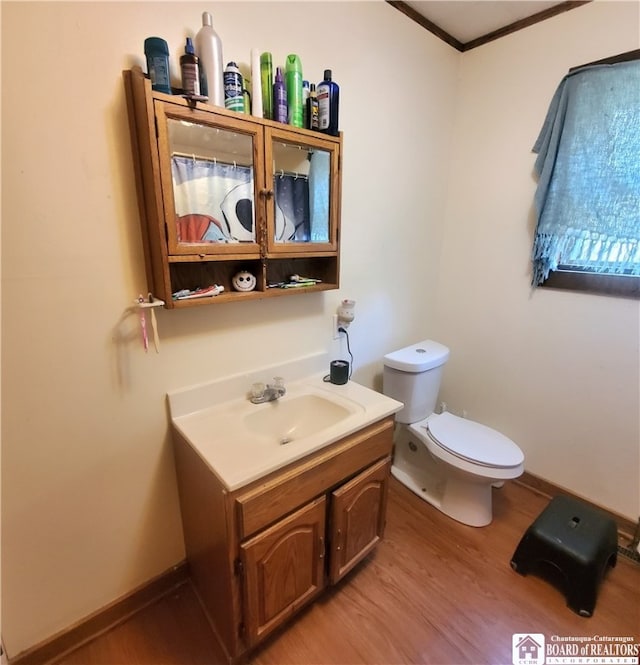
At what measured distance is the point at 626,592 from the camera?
143 cm

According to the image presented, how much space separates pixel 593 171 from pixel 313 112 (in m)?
1.25

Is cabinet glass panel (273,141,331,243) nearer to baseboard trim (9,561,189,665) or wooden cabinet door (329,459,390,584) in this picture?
wooden cabinet door (329,459,390,584)

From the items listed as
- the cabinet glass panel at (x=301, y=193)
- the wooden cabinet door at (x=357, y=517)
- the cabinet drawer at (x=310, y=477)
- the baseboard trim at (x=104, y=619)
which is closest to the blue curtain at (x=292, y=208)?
A: the cabinet glass panel at (x=301, y=193)

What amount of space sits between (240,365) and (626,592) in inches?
72.7

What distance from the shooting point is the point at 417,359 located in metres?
1.78

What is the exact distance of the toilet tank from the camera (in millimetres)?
1771

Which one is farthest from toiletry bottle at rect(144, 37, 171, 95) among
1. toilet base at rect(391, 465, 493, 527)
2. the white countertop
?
toilet base at rect(391, 465, 493, 527)

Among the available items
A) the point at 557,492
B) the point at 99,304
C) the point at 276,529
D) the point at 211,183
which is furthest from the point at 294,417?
the point at 557,492

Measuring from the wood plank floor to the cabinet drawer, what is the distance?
1.84 feet

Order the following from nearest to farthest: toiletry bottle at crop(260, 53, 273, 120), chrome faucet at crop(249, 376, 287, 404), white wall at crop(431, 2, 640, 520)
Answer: toiletry bottle at crop(260, 53, 273, 120) < chrome faucet at crop(249, 376, 287, 404) < white wall at crop(431, 2, 640, 520)

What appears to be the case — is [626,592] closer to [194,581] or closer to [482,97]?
[194,581]

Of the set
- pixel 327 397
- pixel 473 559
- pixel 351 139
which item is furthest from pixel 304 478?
pixel 351 139

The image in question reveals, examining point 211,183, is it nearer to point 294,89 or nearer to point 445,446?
point 294,89

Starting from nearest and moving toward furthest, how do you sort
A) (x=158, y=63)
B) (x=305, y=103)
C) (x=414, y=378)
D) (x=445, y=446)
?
(x=158, y=63), (x=305, y=103), (x=445, y=446), (x=414, y=378)
